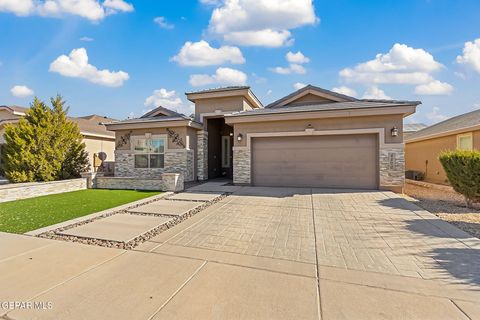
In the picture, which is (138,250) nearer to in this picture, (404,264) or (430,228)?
(404,264)

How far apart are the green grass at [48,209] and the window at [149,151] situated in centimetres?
386

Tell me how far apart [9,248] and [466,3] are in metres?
14.7

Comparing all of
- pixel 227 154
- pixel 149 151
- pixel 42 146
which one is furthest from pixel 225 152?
pixel 42 146

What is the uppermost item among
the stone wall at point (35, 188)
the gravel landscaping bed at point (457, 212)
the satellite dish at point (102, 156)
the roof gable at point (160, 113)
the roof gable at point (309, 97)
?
the roof gable at point (309, 97)

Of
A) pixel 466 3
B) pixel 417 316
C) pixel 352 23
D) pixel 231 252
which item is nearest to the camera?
pixel 417 316

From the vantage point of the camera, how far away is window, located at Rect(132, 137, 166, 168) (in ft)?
45.1

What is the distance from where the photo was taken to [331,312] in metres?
2.61

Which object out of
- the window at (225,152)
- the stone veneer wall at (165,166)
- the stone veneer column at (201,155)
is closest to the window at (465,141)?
the window at (225,152)

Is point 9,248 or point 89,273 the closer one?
point 89,273

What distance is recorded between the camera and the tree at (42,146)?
456 inches

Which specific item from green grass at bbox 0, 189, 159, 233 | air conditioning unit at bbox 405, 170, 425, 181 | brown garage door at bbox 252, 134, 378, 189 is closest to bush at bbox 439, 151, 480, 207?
brown garage door at bbox 252, 134, 378, 189

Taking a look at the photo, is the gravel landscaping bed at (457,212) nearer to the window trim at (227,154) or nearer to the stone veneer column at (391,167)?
the stone veneer column at (391,167)

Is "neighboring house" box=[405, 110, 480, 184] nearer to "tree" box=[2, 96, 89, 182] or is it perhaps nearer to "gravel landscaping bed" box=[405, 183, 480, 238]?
"gravel landscaping bed" box=[405, 183, 480, 238]

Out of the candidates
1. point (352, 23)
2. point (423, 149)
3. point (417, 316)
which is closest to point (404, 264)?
point (417, 316)
